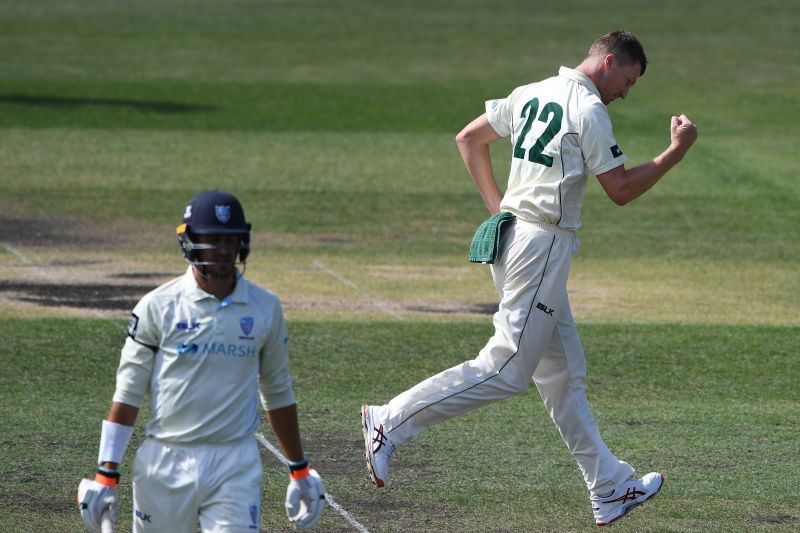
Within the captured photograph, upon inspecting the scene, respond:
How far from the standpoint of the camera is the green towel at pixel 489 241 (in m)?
7.52

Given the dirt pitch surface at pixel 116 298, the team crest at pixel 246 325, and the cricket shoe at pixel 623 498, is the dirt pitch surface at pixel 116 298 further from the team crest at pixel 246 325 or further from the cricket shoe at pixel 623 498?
the team crest at pixel 246 325

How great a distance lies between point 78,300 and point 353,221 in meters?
6.42

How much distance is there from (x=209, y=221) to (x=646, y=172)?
2.85m

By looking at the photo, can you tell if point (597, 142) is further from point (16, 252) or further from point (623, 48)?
point (16, 252)

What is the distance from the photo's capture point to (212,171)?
2409 centimetres

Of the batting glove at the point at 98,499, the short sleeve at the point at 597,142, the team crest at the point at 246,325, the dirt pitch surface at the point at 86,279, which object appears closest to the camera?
the batting glove at the point at 98,499

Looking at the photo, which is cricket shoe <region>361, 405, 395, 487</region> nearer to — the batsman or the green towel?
the batsman

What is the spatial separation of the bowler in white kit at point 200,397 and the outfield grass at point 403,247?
83.6 inches

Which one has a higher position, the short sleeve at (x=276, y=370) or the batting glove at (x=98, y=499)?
the short sleeve at (x=276, y=370)

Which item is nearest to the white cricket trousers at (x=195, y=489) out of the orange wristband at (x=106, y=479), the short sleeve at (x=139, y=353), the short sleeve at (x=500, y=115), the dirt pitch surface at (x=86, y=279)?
the orange wristband at (x=106, y=479)

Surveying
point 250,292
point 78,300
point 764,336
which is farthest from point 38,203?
point 250,292

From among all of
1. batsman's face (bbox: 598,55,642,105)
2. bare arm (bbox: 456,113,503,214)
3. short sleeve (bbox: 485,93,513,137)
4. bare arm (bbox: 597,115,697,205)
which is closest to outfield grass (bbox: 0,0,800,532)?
bare arm (bbox: 456,113,503,214)

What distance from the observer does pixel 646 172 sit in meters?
7.43

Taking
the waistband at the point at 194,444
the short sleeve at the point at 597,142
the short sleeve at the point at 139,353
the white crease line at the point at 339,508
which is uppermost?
the short sleeve at the point at 597,142
